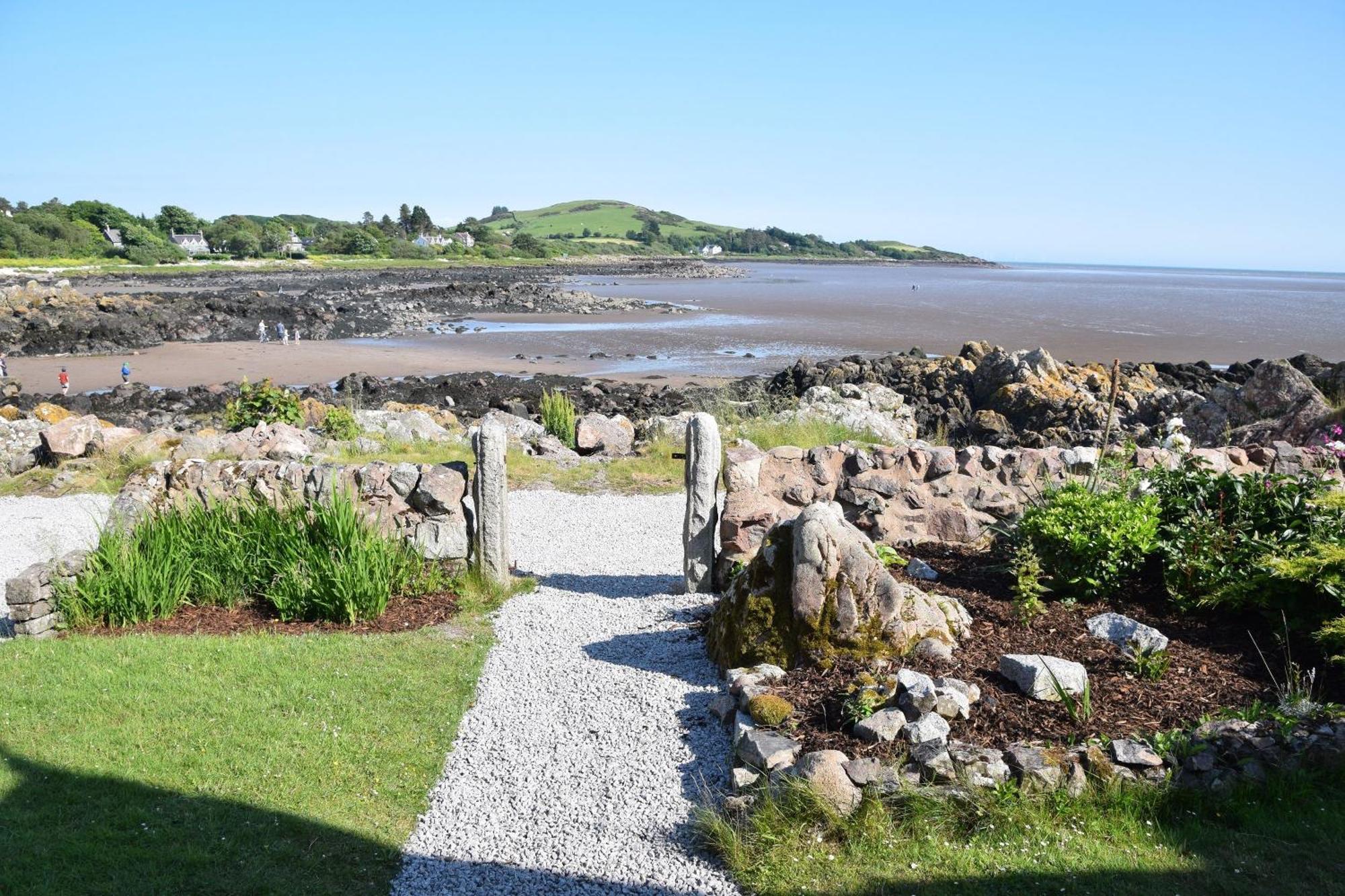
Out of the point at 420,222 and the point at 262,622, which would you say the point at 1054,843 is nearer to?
the point at 262,622

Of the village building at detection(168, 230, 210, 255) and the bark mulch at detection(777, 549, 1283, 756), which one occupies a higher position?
the village building at detection(168, 230, 210, 255)

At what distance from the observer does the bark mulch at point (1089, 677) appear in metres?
5.93

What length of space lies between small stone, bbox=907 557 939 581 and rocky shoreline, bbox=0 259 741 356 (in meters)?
39.6

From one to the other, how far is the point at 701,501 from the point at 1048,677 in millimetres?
4050

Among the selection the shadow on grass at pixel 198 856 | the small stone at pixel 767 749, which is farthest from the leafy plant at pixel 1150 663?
the shadow on grass at pixel 198 856

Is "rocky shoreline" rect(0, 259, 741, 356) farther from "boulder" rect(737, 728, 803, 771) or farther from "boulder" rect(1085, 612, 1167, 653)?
"boulder" rect(1085, 612, 1167, 653)

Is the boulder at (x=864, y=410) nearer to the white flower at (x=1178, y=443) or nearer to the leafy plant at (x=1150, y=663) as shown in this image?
the white flower at (x=1178, y=443)

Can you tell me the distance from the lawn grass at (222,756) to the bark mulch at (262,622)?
10.5 inches

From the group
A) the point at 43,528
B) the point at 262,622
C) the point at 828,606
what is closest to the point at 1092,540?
the point at 828,606

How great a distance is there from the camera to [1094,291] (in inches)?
3551

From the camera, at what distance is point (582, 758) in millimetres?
6422

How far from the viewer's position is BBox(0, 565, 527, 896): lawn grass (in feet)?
16.9

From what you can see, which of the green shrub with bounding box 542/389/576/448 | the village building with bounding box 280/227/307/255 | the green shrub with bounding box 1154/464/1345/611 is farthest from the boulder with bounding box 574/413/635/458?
the village building with bounding box 280/227/307/255

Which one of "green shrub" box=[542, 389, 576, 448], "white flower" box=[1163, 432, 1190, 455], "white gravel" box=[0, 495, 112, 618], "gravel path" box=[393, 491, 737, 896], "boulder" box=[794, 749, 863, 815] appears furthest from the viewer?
"green shrub" box=[542, 389, 576, 448]
